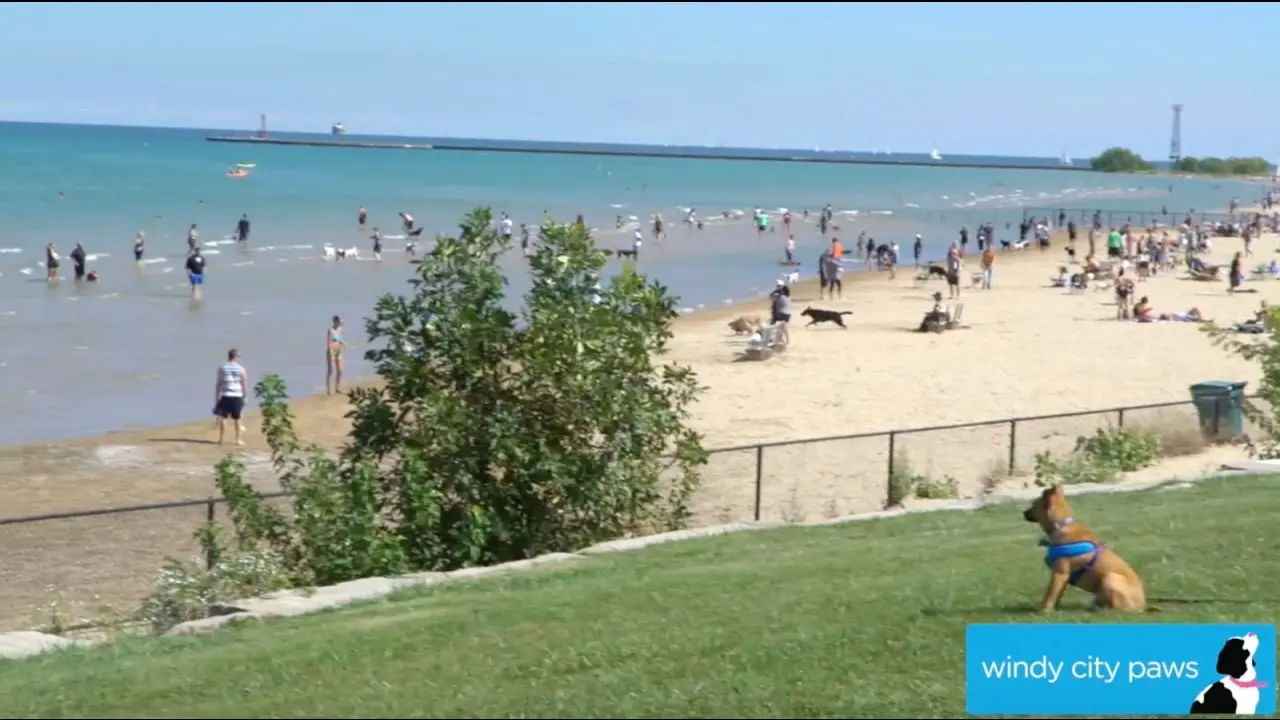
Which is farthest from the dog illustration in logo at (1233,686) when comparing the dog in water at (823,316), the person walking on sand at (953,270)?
the person walking on sand at (953,270)

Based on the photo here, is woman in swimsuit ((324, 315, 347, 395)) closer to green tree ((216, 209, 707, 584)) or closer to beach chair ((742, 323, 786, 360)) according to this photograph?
beach chair ((742, 323, 786, 360))

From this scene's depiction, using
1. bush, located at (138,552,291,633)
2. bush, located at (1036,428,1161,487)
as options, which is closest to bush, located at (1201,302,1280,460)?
bush, located at (1036,428,1161,487)

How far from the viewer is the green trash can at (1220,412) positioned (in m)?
18.6

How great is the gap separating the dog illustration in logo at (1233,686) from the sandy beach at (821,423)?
849cm

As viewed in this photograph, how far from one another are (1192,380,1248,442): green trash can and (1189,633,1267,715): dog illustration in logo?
12.1m

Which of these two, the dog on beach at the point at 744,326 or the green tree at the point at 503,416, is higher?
the green tree at the point at 503,416

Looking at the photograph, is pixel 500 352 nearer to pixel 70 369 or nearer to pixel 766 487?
pixel 766 487

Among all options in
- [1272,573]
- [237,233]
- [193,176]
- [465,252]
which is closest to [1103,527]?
[1272,573]

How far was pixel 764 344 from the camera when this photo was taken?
29844 mm

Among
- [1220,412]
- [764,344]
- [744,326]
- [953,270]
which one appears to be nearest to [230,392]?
[764,344]

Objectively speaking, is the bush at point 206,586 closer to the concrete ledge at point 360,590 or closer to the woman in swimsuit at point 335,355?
the concrete ledge at point 360,590

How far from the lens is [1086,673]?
6.93 m

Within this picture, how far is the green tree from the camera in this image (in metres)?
12.6

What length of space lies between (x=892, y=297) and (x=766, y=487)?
27507mm
